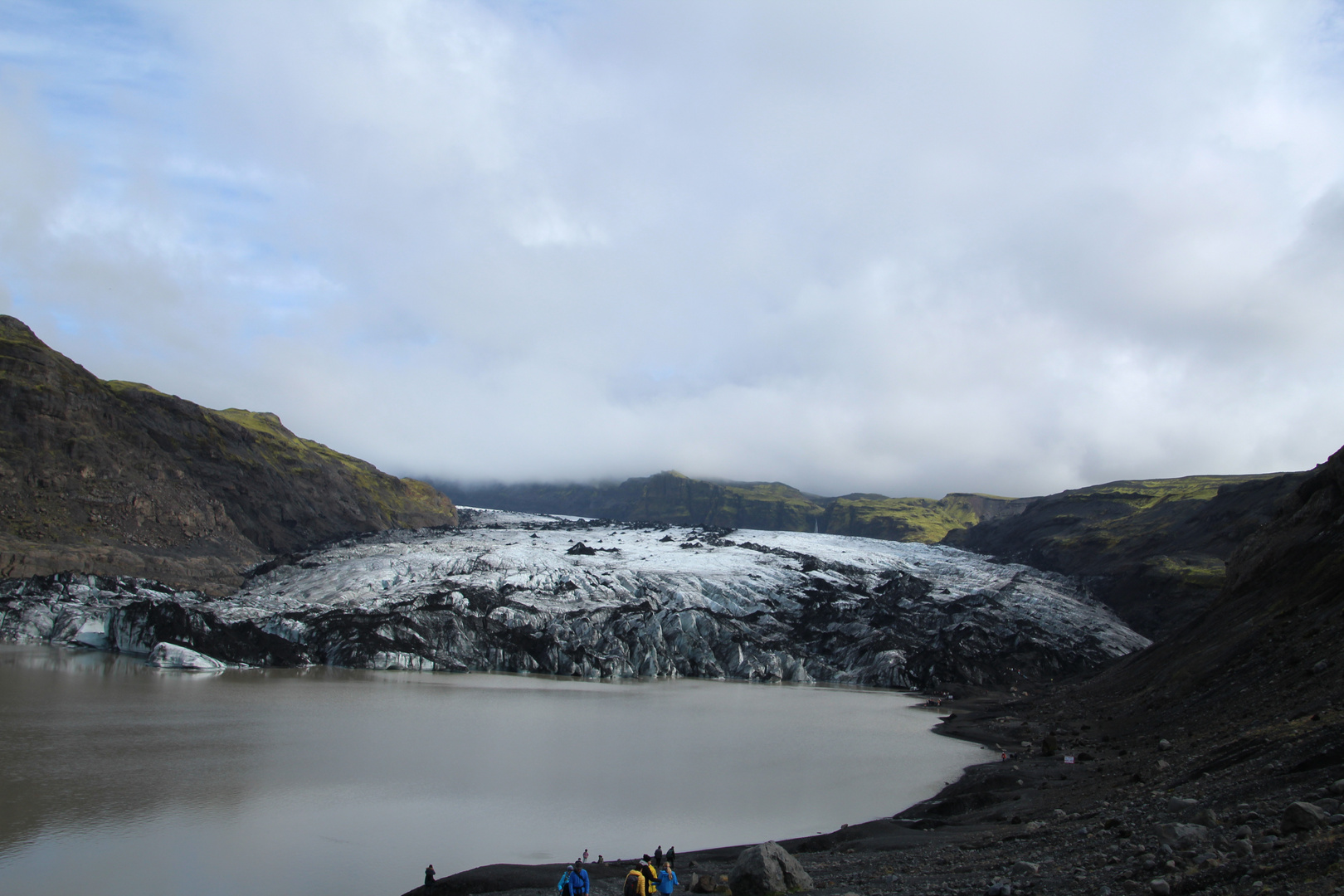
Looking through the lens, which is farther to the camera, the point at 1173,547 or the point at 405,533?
the point at 405,533

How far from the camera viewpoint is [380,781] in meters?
27.0

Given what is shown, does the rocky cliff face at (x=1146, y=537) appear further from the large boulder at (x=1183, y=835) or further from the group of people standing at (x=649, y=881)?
the group of people standing at (x=649, y=881)

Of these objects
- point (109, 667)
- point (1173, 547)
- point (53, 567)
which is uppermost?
point (1173, 547)

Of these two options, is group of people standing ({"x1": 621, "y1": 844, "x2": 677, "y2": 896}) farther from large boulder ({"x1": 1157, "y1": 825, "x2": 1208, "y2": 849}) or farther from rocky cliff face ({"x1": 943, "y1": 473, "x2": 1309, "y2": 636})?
rocky cliff face ({"x1": 943, "y1": 473, "x2": 1309, "y2": 636})

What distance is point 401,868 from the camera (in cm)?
1880

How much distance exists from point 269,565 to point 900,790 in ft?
267

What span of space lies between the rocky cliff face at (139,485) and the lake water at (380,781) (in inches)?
1451

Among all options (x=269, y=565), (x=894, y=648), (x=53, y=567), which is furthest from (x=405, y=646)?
(x=894, y=648)

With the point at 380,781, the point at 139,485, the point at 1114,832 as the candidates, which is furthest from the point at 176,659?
the point at 1114,832

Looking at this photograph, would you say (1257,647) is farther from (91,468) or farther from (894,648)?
(91,468)

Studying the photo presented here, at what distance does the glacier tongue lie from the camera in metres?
69.2

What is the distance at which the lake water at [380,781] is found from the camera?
18922mm

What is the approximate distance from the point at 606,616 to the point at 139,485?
204 ft

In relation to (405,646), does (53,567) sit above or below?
above
